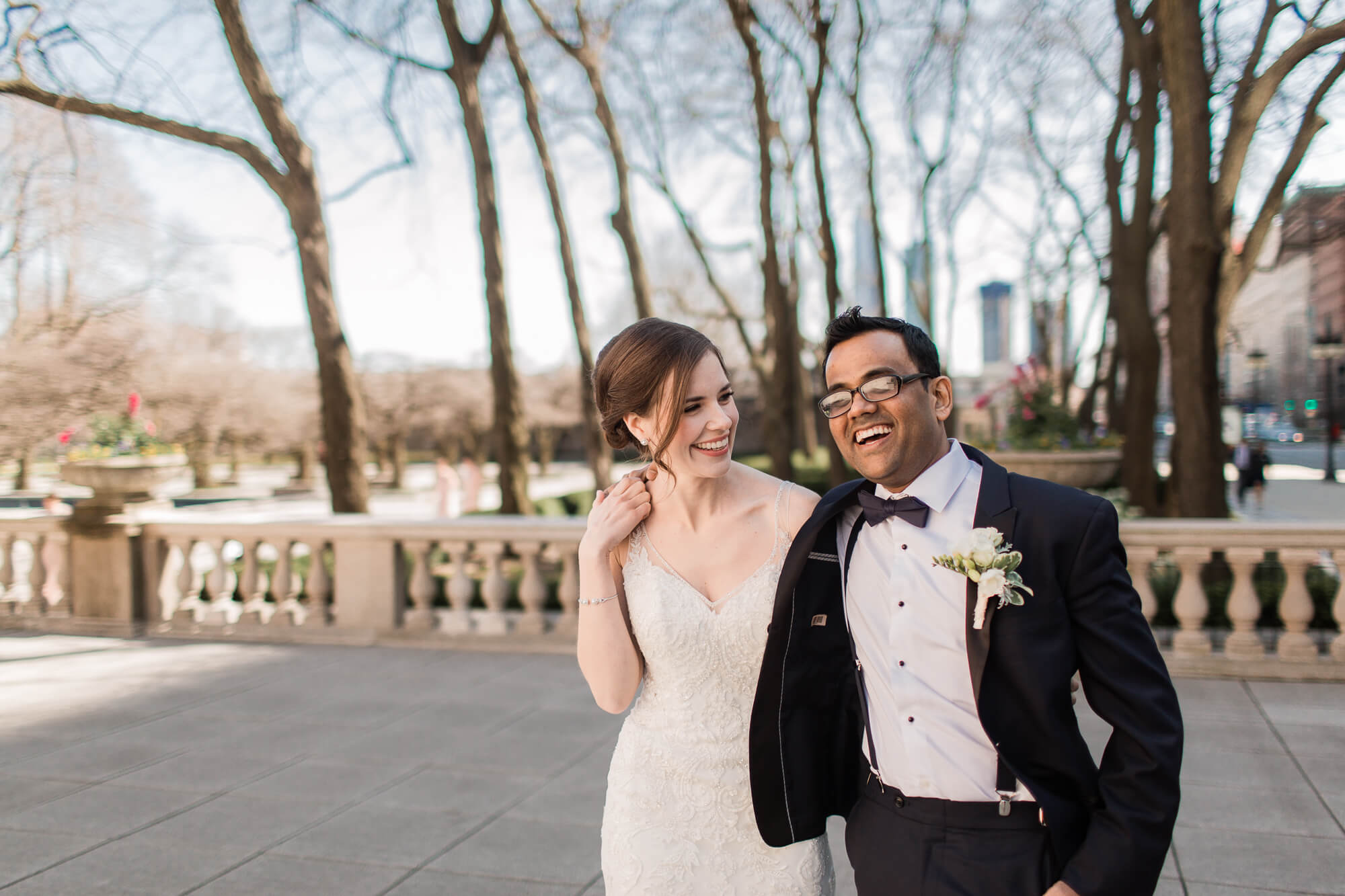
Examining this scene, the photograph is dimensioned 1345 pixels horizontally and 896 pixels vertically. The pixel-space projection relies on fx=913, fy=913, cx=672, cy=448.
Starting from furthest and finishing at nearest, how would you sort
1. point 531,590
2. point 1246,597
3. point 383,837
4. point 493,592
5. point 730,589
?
point 493,592, point 531,590, point 1246,597, point 383,837, point 730,589

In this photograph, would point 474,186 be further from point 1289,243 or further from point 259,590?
point 1289,243

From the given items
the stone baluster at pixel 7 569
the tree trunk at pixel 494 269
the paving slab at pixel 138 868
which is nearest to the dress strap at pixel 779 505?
the paving slab at pixel 138 868

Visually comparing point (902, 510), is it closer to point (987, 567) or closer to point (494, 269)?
point (987, 567)

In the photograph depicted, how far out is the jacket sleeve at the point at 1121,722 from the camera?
68.9 inches

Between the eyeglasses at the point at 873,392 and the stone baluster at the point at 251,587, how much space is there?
7.61 metres

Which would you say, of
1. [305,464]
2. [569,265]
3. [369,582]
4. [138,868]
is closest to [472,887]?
[138,868]

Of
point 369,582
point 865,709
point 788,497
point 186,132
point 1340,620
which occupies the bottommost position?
point 1340,620

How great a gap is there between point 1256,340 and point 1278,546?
3201 inches

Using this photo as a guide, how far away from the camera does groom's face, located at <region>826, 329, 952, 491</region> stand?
2.03 metres

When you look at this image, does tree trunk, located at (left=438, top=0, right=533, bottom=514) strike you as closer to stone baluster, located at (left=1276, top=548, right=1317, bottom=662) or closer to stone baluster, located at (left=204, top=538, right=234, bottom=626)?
stone baluster, located at (left=204, top=538, right=234, bottom=626)

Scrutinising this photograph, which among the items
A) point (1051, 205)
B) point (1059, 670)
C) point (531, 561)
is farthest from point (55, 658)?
point (1051, 205)

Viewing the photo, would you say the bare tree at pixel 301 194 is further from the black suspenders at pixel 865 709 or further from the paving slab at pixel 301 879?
the black suspenders at pixel 865 709

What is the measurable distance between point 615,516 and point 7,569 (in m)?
9.20

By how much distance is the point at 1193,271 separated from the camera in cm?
794
